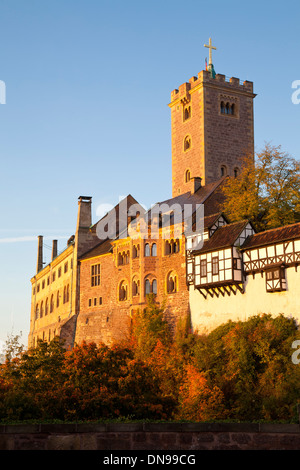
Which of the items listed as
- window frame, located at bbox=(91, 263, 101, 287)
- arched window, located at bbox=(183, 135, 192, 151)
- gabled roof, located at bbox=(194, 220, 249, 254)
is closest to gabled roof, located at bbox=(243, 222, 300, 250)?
gabled roof, located at bbox=(194, 220, 249, 254)

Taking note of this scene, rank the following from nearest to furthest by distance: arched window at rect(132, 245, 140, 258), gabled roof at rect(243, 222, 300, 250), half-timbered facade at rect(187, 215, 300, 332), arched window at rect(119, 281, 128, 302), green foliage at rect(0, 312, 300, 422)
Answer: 1. green foliage at rect(0, 312, 300, 422)
2. half-timbered facade at rect(187, 215, 300, 332)
3. gabled roof at rect(243, 222, 300, 250)
4. arched window at rect(132, 245, 140, 258)
5. arched window at rect(119, 281, 128, 302)

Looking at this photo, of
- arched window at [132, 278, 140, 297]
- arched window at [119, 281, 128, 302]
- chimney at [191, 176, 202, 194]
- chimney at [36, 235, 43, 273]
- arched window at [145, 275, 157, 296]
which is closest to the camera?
arched window at [145, 275, 157, 296]

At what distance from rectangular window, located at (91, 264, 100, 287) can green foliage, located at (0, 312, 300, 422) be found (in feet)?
31.8

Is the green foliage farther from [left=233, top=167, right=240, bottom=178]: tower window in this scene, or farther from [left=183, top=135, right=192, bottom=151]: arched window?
[left=183, top=135, right=192, bottom=151]: arched window

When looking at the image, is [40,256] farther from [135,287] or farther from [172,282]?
[172,282]

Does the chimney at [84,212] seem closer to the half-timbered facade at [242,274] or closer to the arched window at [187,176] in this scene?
the arched window at [187,176]

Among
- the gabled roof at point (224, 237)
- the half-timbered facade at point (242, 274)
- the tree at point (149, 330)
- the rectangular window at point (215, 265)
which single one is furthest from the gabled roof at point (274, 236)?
the tree at point (149, 330)

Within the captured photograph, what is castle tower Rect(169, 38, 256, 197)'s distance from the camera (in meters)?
60.2

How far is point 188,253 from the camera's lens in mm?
45938

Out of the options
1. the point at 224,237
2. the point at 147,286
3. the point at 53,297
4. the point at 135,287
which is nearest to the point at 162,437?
the point at 224,237

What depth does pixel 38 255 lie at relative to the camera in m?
87.1

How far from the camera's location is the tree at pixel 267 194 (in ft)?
149

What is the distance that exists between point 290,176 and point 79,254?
22.7 metres

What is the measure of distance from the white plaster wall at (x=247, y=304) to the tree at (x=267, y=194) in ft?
21.8
